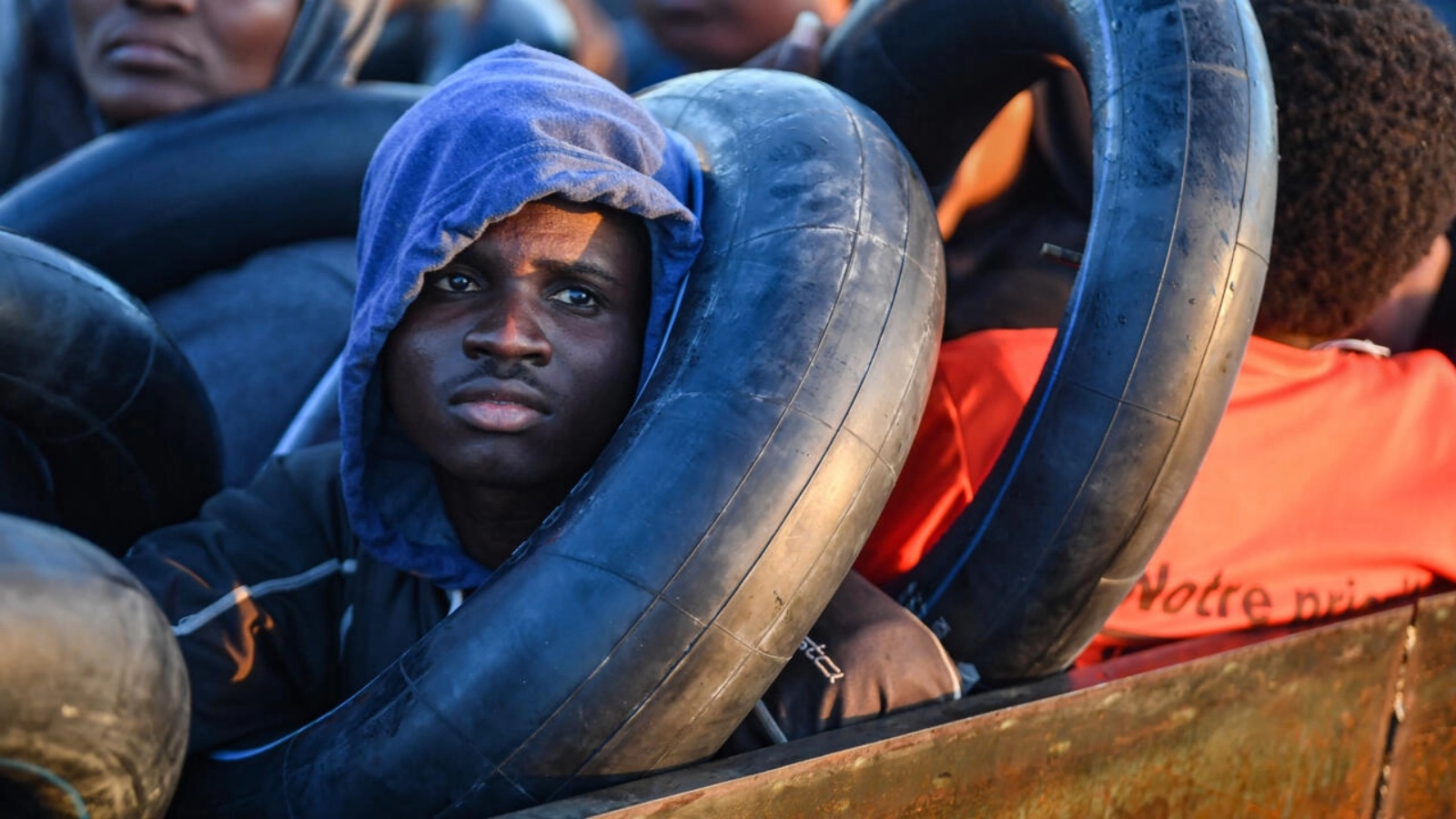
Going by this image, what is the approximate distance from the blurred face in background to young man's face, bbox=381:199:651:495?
1.29m

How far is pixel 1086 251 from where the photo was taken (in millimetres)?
1137

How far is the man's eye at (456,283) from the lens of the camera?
1080mm

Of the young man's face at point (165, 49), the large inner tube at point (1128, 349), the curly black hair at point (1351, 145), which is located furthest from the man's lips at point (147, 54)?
the curly black hair at point (1351, 145)

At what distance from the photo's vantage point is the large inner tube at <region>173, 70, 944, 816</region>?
34.5 inches

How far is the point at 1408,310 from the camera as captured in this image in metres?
1.98

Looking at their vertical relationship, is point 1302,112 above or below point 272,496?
above

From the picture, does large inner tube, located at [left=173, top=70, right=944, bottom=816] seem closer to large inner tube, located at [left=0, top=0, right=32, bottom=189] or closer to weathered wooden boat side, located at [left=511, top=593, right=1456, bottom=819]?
weathered wooden boat side, located at [left=511, top=593, right=1456, bottom=819]

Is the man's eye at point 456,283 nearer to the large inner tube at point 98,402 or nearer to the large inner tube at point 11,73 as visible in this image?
the large inner tube at point 98,402

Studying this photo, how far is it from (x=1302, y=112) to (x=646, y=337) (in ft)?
2.56

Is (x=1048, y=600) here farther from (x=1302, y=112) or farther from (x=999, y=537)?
(x=1302, y=112)

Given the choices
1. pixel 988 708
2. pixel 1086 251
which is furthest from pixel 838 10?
pixel 988 708

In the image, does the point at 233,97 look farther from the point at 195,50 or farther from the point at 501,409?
the point at 501,409

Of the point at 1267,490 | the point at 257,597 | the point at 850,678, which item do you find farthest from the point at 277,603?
the point at 1267,490

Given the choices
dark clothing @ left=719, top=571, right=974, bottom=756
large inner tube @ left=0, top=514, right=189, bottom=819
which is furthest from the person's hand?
large inner tube @ left=0, top=514, right=189, bottom=819
